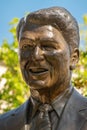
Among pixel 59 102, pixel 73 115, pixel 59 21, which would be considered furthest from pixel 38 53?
pixel 73 115

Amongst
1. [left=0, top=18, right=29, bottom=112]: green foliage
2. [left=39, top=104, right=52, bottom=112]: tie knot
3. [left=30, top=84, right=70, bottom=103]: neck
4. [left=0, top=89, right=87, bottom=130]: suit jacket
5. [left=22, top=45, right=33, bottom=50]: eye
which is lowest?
[left=0, top=18, right=29, bottom=112]: green foliage

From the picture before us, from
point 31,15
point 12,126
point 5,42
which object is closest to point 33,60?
point 31,15

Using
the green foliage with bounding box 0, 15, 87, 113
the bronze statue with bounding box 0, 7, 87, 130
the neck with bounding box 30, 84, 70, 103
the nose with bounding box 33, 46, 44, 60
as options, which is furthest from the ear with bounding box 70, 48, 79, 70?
the green foliage with bounding box 0, 15, 87, 113

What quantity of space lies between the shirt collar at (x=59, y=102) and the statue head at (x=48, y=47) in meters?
0.07

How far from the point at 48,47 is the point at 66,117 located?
0.50 m

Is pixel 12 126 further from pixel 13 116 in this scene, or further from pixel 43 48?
pixel 43 48

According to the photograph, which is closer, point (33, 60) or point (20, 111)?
point (33, 60)

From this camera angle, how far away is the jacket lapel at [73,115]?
304 centimetres

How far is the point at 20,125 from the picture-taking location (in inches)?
127

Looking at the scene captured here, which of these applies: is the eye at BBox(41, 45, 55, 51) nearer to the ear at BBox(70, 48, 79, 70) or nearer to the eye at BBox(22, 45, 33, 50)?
the eye at BBox(22, 45, 33, 50)

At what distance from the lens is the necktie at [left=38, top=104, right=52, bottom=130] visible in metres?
3.05

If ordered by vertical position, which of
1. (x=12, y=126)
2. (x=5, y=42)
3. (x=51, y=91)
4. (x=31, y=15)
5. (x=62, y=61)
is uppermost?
(x=31, y=15)

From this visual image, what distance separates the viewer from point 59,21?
3141 millimetres

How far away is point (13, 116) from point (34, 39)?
2.07 ft
